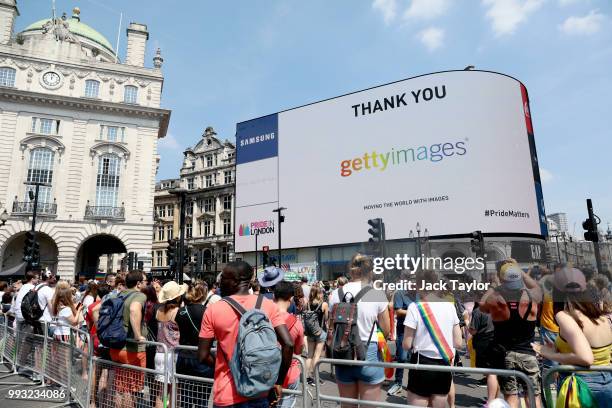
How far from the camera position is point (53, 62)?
3497cm

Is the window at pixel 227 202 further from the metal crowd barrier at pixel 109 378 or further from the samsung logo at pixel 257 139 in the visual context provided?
the metal crowd barrier at pixel 109 378

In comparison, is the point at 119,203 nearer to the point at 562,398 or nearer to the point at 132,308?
the point at 132,308

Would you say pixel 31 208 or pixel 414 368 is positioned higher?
pixel 31 208

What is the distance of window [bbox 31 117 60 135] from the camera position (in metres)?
34.2

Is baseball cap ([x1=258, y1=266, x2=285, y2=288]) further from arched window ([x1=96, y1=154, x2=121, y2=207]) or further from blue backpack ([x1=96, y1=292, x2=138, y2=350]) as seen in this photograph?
arched window ([x1=96, y1=154, x2=121, y2=207])

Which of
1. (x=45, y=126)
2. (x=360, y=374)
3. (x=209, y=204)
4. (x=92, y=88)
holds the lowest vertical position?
(x=360, y=374)

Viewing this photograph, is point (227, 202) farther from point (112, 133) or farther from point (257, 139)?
A: point (112, 133)

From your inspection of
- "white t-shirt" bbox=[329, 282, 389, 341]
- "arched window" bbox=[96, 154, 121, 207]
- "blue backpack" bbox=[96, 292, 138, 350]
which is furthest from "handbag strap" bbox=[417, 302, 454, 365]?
"arched window" bbox=[96, 154, 121, 207]

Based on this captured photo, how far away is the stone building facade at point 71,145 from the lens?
33125 mm

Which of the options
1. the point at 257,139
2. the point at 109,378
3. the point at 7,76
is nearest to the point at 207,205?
the point at 257,139

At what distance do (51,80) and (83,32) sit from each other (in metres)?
11.8

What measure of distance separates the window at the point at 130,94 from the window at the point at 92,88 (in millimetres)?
2204

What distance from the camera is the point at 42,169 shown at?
111 feet

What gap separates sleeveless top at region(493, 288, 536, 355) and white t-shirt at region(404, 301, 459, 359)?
0.75 meters
